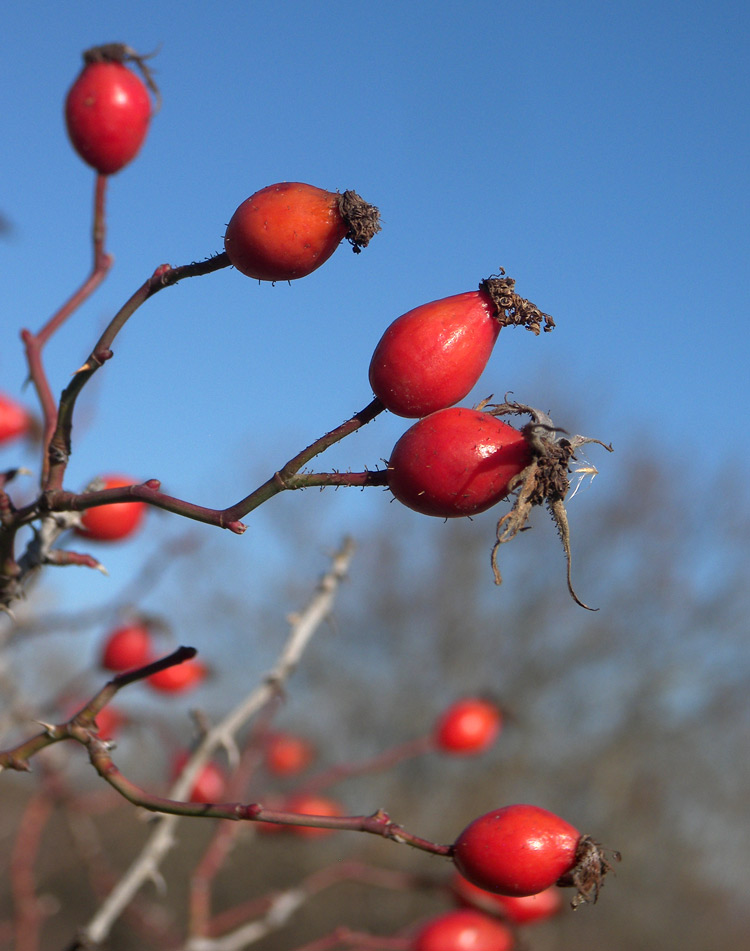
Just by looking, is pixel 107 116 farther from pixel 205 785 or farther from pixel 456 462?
pixel 205 785

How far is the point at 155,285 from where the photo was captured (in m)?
1.05

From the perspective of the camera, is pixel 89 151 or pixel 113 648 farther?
pixel 113 648

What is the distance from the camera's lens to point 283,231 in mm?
976

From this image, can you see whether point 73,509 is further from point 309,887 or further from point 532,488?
point 309,887

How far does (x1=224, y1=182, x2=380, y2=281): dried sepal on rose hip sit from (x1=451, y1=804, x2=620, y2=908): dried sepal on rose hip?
0.66 meters

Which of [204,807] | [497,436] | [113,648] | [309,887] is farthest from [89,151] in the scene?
[309,887]

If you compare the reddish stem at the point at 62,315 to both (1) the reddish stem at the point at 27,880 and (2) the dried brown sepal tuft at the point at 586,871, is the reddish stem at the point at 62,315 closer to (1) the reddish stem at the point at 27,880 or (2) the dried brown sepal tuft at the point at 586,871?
(2) the dried brown sepal tuft at the point at 586,871

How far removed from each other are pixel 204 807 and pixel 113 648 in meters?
1.63

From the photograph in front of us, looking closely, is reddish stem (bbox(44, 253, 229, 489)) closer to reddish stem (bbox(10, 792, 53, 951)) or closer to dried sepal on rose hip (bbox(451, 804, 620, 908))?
dried sepal on rose hip (bbox(451, 804, 620, 908))

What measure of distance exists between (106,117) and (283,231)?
1.85ft

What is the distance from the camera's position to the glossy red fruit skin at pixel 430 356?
963mm

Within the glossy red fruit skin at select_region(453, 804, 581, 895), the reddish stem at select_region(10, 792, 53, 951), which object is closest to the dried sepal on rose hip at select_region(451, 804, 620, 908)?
the glossy red fruit skin at select_region(453, 804, 581, 895)

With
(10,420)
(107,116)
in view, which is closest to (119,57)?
(107,116)

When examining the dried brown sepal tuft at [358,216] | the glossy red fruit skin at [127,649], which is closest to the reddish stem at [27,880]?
the glossy red fruit skin at [127,649]
